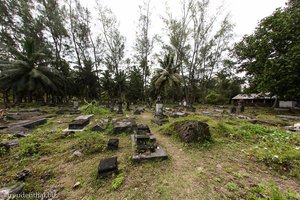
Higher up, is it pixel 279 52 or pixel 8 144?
pixel 279 52

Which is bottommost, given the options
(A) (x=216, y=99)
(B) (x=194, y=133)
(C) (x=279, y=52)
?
(B) (x=194, y=133)

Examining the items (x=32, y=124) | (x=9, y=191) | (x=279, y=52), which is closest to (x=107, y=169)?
(x=9, y=191)

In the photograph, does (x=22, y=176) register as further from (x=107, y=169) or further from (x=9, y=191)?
(x=107, y=169)

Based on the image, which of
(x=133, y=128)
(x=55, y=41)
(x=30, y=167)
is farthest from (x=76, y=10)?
(x=30, y=167)

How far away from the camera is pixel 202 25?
1418 cm

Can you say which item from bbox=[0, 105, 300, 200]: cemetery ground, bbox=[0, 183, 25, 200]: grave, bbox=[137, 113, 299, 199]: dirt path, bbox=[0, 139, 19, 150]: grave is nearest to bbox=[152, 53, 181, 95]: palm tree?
bbox=[0, 105, 300, 200]: cemetery ground

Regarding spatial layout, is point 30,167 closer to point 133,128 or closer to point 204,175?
point 133,128

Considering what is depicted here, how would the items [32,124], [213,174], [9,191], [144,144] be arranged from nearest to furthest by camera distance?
[9,191] < [213,174] < [144,144] < [32,124]

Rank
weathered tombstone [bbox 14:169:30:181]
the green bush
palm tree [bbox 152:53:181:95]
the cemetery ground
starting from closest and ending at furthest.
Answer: the cemetery ground, weathered tombstone [bbox 14:169:30:181], palm tree [bbox 152:53:181:95], the green bush

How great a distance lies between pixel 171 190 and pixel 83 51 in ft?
77.2

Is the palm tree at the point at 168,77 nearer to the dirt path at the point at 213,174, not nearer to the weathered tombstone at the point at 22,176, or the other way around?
the dirt path at the point at 213,174

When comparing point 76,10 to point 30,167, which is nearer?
point 30,167

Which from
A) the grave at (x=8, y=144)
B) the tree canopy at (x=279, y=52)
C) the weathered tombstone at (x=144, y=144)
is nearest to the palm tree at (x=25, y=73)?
the grave at (x=8, y=144)

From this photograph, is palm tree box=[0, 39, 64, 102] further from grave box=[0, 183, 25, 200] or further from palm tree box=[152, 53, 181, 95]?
grave box=[0, 183, 25, 200]
